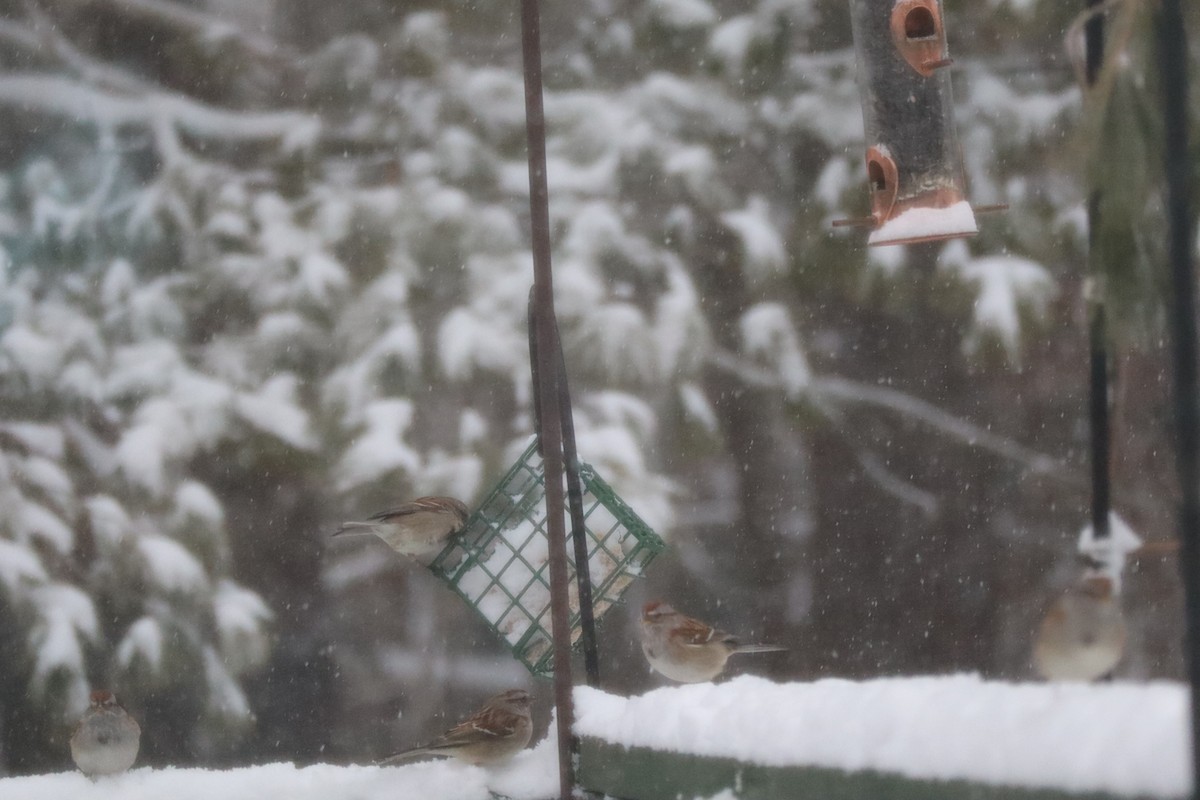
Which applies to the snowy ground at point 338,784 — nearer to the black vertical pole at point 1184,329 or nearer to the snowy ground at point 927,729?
the snowy ground at point 927,729

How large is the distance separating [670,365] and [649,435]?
0.32 metres

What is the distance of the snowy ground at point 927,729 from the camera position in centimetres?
121

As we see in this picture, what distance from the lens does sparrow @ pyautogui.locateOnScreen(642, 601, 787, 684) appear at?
341 cm

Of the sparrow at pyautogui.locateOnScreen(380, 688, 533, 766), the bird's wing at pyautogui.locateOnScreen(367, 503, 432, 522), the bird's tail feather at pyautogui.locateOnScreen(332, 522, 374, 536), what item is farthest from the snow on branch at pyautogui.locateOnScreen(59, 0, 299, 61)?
the sparrow at pyautogui.locateOnScreen(380, 688, 533, 766)

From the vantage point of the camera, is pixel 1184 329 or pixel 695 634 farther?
pixel 695 634

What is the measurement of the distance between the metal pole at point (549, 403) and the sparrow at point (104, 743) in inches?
66.9

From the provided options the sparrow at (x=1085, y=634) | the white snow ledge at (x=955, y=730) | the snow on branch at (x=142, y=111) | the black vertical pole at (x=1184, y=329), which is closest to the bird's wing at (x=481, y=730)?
the white snow ledge at (x=955, y=730)

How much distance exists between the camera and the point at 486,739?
10.2ft

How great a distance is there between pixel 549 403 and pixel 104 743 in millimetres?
1974

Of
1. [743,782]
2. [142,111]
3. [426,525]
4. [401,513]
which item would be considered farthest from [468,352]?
[743,782]

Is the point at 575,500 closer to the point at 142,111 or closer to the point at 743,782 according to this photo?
the point at 743,782

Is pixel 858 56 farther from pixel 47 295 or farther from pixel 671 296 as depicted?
pixel 47 295

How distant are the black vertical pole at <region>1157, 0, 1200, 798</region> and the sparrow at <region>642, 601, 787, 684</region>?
7.89ft

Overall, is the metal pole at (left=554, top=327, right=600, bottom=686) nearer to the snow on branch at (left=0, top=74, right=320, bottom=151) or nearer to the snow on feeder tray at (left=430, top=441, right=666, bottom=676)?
the snow on feeder tray at (left=430, top=441, right=666, bottom=676)
